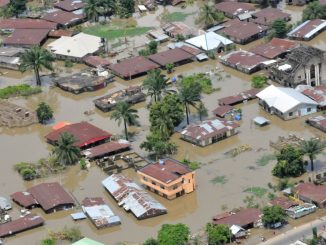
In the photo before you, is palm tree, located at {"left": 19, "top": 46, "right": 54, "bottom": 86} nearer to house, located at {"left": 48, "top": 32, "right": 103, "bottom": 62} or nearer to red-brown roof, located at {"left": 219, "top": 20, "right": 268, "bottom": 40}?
house, located at {"left": 48, "top": 32, "right": 103, "bottom": 62}

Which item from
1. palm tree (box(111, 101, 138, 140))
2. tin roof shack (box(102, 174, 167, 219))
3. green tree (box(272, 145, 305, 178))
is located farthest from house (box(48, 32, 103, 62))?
green tree (box(272, 145, 305, 178))

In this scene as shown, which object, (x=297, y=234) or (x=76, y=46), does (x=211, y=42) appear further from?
(x=297, y=234)

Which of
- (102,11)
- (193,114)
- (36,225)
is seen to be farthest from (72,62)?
(36,225)

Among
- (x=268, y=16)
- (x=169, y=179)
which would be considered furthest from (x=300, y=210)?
(x=268, y=16)

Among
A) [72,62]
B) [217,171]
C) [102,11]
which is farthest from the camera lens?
[102,11]

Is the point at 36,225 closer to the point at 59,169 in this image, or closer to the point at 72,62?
the point at 59,169

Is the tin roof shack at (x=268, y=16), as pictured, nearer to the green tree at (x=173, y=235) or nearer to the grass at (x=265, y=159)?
the grass at (x=265, y=159)

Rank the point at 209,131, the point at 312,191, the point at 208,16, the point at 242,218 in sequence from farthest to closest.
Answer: the point at 208,16 → the point at 209,131 → the point at 312,191 → the point at 242,218
